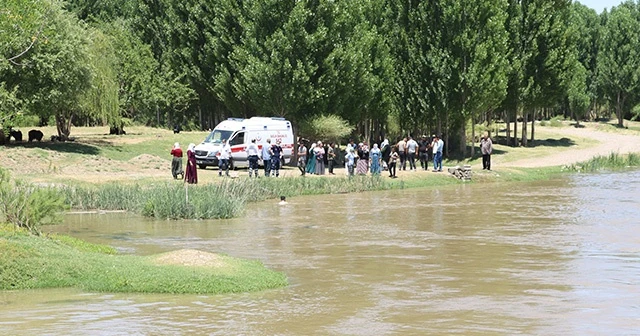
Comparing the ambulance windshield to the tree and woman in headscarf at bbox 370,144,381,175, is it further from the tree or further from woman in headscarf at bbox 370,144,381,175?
the tree

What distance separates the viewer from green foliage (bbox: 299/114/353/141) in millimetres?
54688

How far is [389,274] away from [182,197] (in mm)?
11444

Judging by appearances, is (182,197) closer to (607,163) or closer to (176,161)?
(176,161)

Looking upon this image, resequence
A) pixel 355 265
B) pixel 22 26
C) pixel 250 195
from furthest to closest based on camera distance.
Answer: pixel 250 195, pixel 22 26, pixel 355 265

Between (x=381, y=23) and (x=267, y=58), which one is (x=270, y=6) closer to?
(x=267, y=58)

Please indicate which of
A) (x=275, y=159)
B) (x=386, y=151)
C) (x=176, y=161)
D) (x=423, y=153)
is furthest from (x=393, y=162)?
(x=176, y=161)

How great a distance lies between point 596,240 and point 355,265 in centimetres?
724

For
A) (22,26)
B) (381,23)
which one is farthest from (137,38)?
(22,26)

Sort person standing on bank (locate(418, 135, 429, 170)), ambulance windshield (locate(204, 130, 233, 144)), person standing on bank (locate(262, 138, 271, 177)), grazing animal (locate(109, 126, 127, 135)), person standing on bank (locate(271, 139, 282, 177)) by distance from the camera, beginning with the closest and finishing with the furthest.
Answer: person standing on bank (locate(262, 138, 271, 177))
person standing on bank (locate(271, 139, 282, 177))
ambulance windshield (locate(204, 130, 233, 144))
person standing on bank (locate(418, 135, 429, 170))
grazing animal (locate(109, 126, 127, 135))

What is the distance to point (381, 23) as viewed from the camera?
64.6m

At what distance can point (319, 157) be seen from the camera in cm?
4428

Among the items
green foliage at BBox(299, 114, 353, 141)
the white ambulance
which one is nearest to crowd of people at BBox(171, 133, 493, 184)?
the white ambulance

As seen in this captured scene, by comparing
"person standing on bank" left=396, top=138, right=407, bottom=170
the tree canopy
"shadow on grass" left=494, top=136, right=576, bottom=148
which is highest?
the tree canopy

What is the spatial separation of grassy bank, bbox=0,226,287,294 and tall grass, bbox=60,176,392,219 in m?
8.77
